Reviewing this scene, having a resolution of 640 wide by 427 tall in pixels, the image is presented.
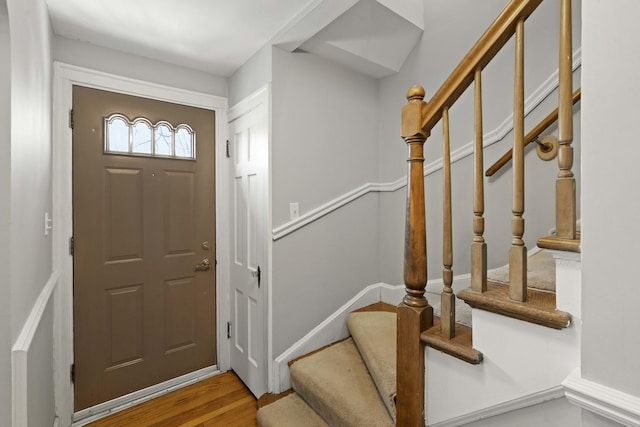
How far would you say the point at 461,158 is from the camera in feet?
6.23

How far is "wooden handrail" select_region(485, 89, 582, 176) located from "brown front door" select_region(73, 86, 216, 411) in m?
1.93

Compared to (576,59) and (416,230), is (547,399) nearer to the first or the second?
(416,230)

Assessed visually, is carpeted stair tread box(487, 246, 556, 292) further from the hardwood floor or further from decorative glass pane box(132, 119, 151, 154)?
decorative glass pane box(132, 119, 151, 154)

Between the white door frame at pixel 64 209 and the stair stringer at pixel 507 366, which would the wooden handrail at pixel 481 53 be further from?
the white door frame at pixel 64 209

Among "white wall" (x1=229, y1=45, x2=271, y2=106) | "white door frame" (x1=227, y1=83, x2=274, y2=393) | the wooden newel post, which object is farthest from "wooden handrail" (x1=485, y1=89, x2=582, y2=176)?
"white wall" (x1=229, y1=45, x2=271, y2=106)

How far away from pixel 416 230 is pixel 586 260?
0.49 m

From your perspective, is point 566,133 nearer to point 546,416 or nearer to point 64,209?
point 546,416

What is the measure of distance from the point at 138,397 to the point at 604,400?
2447mm

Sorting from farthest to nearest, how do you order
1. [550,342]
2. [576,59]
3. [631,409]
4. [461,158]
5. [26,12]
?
1. [461,158]
2. [576,59]
3. [26,12]
4. [550,342]
5. [631,409]

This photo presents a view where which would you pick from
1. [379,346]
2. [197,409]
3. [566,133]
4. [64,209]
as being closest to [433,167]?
[379,346]

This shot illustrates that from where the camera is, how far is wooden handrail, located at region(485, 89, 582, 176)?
53.4 inches

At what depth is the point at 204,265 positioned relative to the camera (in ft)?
7.45


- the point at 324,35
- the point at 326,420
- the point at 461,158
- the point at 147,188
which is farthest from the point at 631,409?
the point at 147,188

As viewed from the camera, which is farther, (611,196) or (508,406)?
(508,406)
